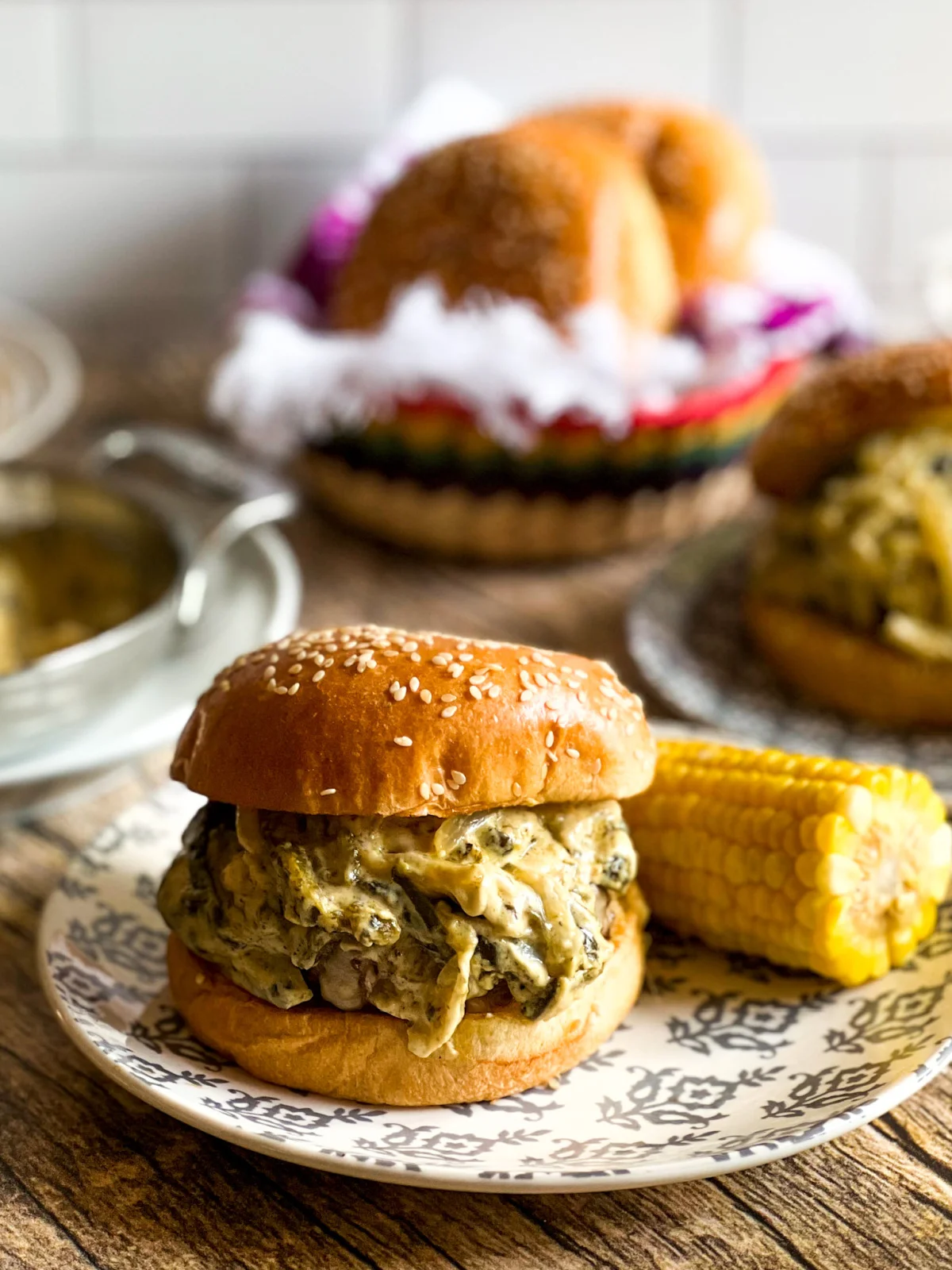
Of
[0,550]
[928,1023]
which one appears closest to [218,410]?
[0,550]


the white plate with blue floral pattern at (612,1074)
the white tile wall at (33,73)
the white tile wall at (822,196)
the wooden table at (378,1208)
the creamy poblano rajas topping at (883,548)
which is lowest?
the wooden table at (378,1208)

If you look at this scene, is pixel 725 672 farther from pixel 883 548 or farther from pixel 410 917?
pixel 410 917

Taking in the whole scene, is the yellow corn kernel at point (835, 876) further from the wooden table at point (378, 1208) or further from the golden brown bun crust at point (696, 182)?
the golden brown bun crust at point (696, 182)

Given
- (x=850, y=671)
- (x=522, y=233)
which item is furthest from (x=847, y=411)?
(x=522, y=233)

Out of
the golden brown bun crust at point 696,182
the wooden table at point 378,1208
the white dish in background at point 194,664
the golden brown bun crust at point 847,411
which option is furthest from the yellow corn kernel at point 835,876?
the golden brown bun crust at point 696,182

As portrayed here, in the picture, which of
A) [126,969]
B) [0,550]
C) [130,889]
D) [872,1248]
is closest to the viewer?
[872,1248]

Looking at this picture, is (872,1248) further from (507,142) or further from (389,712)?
(507,142)
